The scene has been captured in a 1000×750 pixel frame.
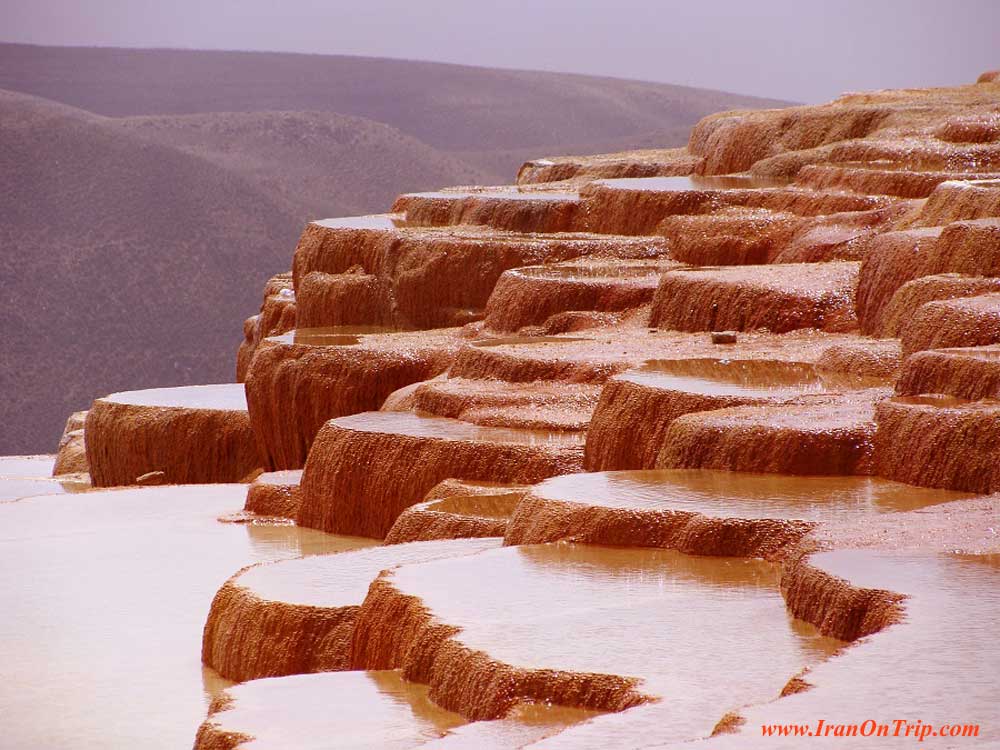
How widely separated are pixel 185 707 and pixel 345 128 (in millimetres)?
42107

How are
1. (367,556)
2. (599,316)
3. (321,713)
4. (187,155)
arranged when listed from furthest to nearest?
(187,155) → (599,316) → (367,556) → (321,713)

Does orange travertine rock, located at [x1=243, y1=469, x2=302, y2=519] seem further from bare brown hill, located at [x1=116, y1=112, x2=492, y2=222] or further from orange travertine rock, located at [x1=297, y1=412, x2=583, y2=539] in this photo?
bare brown hill, located at [x1=116, y1=112, x2=492, y2=222]

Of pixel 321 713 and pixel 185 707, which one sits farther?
pixel 185 707

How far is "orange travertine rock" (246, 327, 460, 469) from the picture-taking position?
16031 mm

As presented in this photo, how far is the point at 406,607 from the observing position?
7801 mm

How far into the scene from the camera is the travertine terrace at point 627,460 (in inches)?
261

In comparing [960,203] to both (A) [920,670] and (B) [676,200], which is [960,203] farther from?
(A) [920,670]

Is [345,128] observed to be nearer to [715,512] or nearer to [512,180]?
[512,180]

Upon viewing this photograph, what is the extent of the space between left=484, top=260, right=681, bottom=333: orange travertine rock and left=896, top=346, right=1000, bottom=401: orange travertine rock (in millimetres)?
6249

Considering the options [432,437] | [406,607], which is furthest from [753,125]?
[406,607]

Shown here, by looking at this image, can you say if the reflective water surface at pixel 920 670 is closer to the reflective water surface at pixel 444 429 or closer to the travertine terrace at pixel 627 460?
the travertine terrace at pixel 627 460

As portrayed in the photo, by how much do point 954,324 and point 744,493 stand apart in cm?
228

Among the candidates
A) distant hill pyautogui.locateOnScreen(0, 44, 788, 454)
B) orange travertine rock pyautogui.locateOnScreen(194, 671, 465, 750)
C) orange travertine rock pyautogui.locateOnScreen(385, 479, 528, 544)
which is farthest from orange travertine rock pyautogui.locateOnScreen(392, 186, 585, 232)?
distant hill pyautogui.locateOnScreen(0, 44, 788, 454)

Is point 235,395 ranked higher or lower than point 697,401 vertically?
lower
